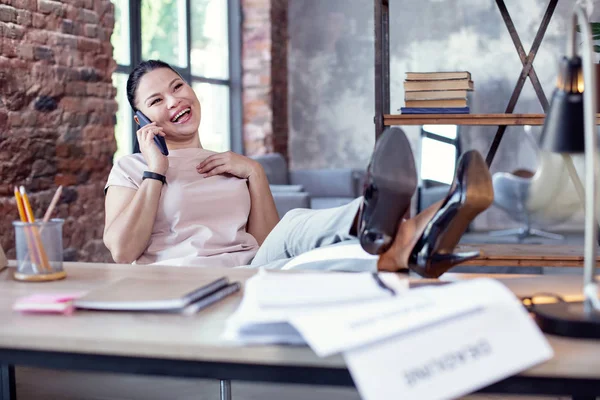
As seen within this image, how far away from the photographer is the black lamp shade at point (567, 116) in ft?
3.07

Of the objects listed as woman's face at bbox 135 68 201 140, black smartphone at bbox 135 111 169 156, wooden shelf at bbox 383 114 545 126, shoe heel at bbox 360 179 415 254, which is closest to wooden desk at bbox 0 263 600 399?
shoe heel at bbox 360 179 415 254

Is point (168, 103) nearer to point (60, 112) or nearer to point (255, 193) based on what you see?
point (255, 193)

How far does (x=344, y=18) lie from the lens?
6996 mm

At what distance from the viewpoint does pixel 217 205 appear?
2.10 meters

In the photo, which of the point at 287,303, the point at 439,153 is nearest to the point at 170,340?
the point at 287,303

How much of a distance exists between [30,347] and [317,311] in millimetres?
361

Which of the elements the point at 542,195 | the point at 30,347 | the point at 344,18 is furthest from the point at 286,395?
the point at 344,18

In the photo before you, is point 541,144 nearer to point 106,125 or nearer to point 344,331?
point 344,331

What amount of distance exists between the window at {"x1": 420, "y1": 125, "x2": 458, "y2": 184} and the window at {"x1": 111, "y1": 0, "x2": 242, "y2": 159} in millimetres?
1688

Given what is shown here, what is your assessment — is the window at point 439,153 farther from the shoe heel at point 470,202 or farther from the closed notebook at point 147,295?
the closed notebook at point 147,295

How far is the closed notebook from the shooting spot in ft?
3.24

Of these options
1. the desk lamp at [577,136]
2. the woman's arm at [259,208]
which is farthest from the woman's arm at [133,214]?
the desk lamp at [577,136]

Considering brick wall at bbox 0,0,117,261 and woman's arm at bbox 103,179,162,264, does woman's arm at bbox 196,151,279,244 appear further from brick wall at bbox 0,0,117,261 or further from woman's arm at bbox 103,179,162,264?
brick wall at bbox 0,0,117,261

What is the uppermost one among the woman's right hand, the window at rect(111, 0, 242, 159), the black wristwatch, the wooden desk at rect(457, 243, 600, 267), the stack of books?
the window at rect(111, 0, 242, 159)
